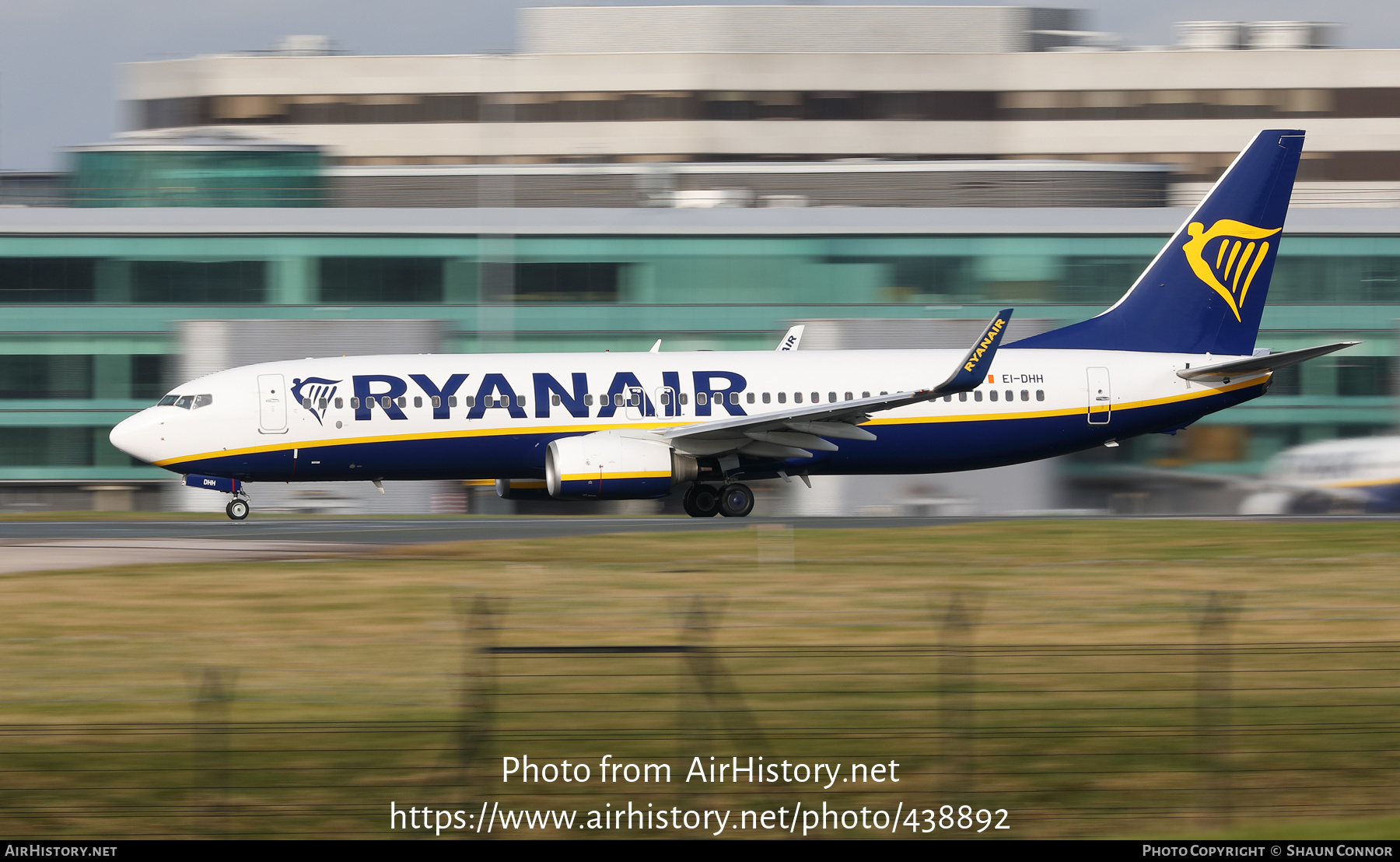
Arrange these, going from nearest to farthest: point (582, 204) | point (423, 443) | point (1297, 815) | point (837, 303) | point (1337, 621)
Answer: point (1297, 815) → point (1337, 621) → point (423, 443) → point (837, 303) → point (582, 204)

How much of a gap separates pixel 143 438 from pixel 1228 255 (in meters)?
21.8

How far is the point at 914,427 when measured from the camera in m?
31.1

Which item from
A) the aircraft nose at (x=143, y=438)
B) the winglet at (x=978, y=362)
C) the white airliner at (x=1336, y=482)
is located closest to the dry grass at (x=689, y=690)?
the winglet at (x=978, y=362)

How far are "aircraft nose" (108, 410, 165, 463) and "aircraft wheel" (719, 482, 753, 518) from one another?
10.7 metres

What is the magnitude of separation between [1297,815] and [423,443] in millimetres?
22569

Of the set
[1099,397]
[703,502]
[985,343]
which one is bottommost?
[703,502]

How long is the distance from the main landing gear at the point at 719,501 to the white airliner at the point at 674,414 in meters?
0.03

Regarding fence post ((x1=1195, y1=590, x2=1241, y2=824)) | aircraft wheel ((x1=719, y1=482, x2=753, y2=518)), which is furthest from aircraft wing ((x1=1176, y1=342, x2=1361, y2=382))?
fence post ((x1=1195, y1=590, x2=1241, y2=824))

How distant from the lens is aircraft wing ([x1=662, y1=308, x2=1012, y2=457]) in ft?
93.8

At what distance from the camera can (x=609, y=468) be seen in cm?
2900

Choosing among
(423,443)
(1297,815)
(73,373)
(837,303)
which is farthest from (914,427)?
(73,373)

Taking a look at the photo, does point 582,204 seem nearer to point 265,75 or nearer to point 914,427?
point 914,427

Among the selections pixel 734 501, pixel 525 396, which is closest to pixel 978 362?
pixel 734 501

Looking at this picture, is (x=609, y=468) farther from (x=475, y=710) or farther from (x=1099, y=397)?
(x=475, y=710)
